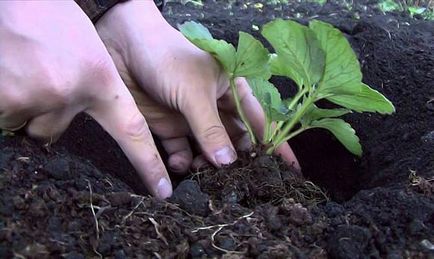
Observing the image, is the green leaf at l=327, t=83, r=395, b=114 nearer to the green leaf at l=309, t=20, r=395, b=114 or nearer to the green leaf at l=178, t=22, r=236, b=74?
the green leaf at l=309, t=20, r=395, b=114

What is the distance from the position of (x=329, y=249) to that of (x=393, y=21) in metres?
1.51

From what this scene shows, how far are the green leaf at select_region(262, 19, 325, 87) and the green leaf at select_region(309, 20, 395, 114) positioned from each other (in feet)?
0.04

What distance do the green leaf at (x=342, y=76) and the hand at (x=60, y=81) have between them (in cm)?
37

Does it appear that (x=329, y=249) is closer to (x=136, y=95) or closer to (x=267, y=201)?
(x=267, y=201)

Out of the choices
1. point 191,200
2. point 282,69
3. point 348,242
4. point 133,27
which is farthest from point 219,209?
point 133,27

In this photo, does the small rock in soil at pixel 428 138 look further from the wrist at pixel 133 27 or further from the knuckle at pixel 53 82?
the knuckle at pixel 53 82

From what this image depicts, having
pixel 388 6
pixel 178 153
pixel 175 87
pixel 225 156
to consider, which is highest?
pixel 175 87

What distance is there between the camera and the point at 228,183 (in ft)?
4.09

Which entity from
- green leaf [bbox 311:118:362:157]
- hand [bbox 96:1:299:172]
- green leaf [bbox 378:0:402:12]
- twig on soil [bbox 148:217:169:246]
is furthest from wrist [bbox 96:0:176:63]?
green leaf [bbox 378:0:402:12]

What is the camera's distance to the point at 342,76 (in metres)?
1.18

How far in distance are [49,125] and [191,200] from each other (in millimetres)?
337

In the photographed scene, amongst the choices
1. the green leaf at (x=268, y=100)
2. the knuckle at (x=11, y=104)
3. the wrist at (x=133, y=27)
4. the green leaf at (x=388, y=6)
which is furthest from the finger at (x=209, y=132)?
the green leaf at (x=388, y=6)

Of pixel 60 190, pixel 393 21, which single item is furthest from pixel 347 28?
pixel 60 190

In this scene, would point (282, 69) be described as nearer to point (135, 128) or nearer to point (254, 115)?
point (254, 115)
